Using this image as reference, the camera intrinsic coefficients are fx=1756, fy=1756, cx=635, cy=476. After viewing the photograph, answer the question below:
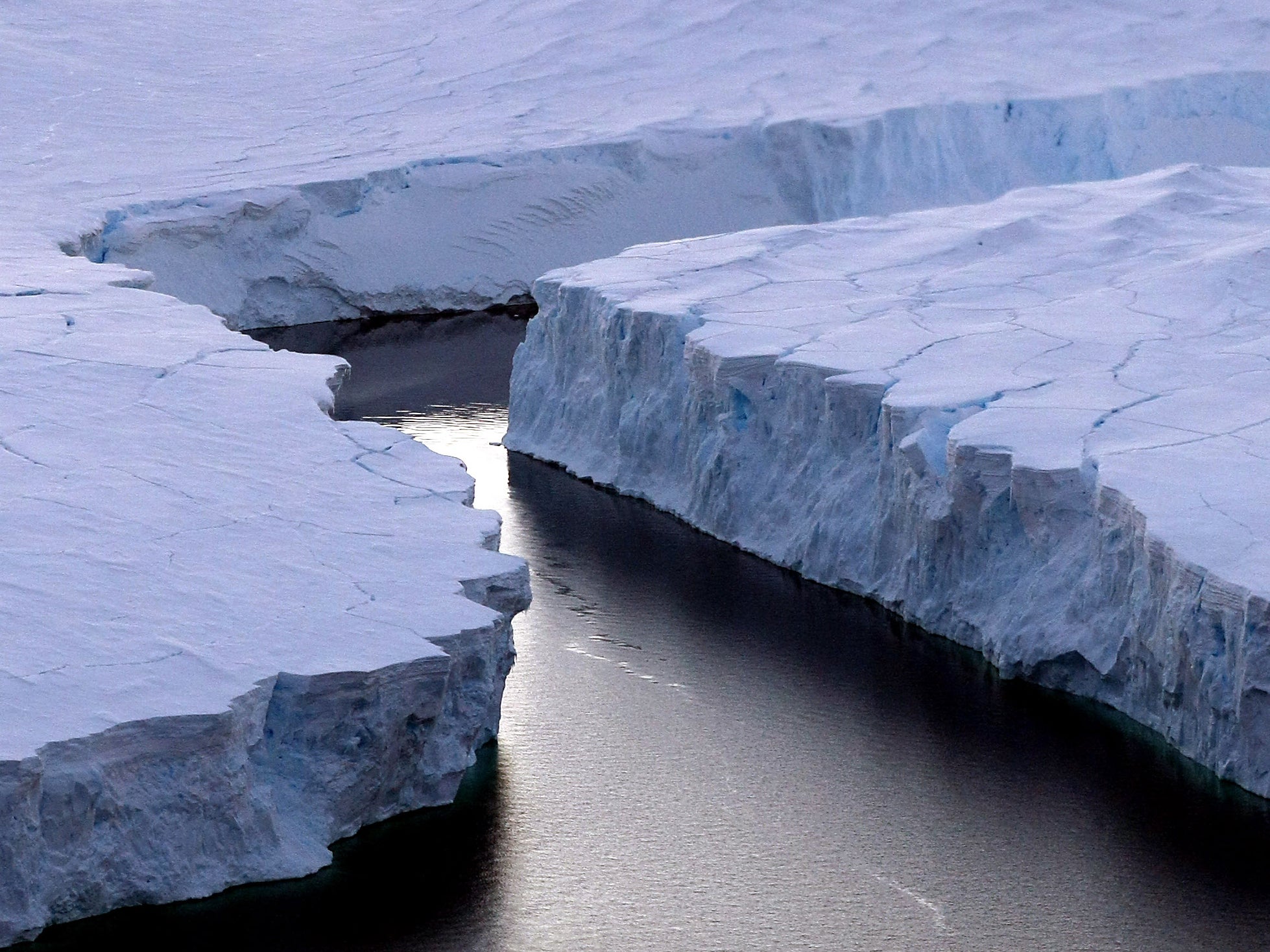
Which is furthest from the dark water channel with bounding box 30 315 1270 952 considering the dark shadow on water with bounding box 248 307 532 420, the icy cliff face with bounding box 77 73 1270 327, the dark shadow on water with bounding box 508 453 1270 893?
the icy cliff face with bounding box 77 73 1270 327

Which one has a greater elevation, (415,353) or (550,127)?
(550,127)

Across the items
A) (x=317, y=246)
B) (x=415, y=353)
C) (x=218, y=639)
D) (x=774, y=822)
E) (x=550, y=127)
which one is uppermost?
(x=550, y=127)

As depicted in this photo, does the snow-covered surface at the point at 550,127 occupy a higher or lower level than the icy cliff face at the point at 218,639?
higher

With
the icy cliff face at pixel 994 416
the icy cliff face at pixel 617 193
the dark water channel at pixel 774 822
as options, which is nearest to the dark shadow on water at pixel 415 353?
the icy cliff face at pixel 617 193

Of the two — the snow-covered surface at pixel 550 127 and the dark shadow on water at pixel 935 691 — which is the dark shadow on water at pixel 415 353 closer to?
the snow-covered surface at pixel 550 127

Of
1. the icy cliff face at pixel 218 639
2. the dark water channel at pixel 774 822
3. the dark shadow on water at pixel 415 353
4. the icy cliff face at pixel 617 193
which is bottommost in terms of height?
the dark water channel at pixel 774 822

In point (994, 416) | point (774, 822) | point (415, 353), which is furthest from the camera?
point (415, 353)

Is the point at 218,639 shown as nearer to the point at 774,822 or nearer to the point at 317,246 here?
the point at 774,822

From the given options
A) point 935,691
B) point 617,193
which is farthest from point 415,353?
point 935,691

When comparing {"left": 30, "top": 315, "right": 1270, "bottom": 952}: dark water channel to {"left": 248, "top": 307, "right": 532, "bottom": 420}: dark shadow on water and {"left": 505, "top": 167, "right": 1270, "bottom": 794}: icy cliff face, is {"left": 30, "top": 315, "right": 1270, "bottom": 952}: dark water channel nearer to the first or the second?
{"left": 505, "top": 167, "right": 1270, "bottom": 794}: icy cliff face
